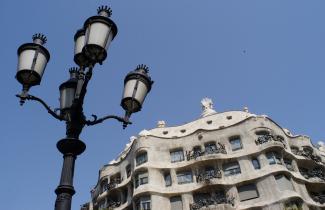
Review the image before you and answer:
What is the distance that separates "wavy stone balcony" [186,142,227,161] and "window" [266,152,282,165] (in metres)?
4.30

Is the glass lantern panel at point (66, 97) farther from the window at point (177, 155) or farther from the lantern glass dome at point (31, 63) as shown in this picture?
the window at point (177, 155)

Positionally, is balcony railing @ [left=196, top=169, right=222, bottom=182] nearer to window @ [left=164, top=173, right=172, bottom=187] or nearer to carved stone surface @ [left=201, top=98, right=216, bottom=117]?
window @ [left=164, top=173, right=172, bottom=187]

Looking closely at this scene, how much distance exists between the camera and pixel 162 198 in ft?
117

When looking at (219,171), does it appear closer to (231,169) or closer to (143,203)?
(231,169)

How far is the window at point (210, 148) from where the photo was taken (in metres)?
38.2

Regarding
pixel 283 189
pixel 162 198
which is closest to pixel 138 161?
pixel 162 198

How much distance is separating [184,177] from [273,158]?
8.76 m

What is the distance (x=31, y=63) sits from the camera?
7367 mm

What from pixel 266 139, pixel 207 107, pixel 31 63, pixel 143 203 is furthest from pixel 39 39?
pixel 207 107

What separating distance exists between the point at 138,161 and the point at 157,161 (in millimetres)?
2100

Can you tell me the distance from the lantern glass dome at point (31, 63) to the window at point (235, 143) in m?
32.5

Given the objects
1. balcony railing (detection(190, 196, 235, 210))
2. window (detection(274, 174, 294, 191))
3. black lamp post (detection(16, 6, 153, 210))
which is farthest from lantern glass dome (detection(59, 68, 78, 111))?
window (detection(274, 174, 294, 191))

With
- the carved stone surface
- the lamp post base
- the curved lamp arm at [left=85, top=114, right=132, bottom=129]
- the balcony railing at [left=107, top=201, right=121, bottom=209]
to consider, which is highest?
the carved stone surface

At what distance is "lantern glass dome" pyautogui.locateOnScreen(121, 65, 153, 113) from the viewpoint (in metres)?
7.77
